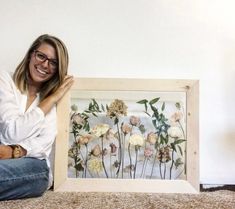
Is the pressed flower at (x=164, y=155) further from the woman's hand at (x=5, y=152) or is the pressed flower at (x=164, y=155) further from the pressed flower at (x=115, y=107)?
the woman's hand at (x=5, y=152)

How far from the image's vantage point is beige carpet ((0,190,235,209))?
0.96 m

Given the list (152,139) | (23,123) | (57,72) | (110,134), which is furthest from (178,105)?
(23,123)

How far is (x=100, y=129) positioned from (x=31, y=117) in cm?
31

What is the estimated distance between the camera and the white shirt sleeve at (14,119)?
1.12m

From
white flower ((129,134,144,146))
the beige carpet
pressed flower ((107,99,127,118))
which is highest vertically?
pressed flower ((107,99,127,118))

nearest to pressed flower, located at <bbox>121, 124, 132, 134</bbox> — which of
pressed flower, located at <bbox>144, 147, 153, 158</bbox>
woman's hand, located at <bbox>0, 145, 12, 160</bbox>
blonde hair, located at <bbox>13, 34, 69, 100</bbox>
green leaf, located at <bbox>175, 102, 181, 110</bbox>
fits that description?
pressed flower, located at <bbox>144, 147, 153, 158</bbox>

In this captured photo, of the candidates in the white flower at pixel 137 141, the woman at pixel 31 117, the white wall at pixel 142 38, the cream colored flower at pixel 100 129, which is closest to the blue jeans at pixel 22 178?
the woman at pixel 31 117

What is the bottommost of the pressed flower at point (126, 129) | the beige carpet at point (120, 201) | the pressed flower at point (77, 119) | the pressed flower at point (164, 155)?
Answer: the beige carpet at point (120, 201)

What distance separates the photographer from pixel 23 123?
1.12m

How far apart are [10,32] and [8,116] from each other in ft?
1.63

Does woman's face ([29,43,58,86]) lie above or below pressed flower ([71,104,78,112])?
above

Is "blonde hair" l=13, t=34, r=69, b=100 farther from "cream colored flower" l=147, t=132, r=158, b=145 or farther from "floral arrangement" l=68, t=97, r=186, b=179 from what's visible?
"cream colored flower" l=147, t=132, r=158, b=145

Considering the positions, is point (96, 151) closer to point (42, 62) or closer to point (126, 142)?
point (126, 142)

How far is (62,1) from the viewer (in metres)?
1.46
